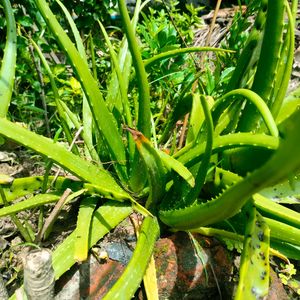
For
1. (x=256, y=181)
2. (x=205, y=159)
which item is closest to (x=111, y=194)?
(x=205, y=159)

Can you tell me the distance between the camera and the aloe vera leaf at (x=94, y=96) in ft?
3.23

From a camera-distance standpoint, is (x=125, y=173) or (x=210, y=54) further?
(x=210, y=54)

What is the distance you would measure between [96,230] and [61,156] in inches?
8.0

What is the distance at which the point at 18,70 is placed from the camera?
172 cm

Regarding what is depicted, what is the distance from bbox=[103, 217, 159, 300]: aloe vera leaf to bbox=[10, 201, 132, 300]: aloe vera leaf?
7cm

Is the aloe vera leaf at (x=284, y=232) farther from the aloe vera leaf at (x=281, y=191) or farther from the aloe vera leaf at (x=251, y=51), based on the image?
the aloe vera leaf at (x=251, y=51)

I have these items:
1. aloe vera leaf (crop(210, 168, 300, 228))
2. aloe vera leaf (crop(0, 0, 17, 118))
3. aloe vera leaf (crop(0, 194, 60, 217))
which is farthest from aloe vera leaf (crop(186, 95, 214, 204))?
aloe vera leaf (crop(0, 0, 17, 118))

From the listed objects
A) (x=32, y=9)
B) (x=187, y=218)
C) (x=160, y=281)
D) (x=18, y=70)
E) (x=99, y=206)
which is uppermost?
(x=32, y=9)

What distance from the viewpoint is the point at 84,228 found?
0.97 m

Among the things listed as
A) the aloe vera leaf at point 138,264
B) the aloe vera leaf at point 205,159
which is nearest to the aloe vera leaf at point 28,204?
the aloe vera leaf at point 138,264

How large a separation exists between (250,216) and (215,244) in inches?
10.2

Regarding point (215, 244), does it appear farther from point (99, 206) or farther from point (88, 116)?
point (88, 116)

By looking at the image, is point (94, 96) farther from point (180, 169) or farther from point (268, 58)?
point (268, 58)

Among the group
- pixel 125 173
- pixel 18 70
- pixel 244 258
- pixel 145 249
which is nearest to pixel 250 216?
pixel 244 258
